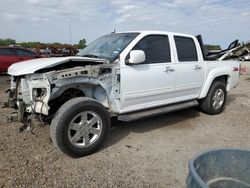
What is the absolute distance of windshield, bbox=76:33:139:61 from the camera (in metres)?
4.84

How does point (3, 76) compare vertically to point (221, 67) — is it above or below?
below

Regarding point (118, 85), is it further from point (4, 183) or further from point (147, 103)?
point (4, 183)

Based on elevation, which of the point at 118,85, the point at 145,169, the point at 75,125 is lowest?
the point at 145,169

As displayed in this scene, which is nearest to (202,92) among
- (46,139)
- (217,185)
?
(46,139)

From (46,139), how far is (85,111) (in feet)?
3.79

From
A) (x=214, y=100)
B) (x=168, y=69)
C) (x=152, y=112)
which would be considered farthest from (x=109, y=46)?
(x=214, y=100)

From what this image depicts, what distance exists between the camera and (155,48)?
5250 mm

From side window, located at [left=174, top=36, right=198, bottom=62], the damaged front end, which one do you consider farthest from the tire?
the damaged front end

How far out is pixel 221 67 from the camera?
6699 millimetres

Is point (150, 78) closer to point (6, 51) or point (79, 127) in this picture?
point (79, 127)

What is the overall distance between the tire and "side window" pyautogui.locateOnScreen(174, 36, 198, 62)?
3.08ft

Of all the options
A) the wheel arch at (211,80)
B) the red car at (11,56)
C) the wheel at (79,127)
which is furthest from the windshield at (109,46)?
the red car at (11,56)

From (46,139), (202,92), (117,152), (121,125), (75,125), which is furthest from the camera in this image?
(202,92)

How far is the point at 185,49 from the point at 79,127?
295 cm
